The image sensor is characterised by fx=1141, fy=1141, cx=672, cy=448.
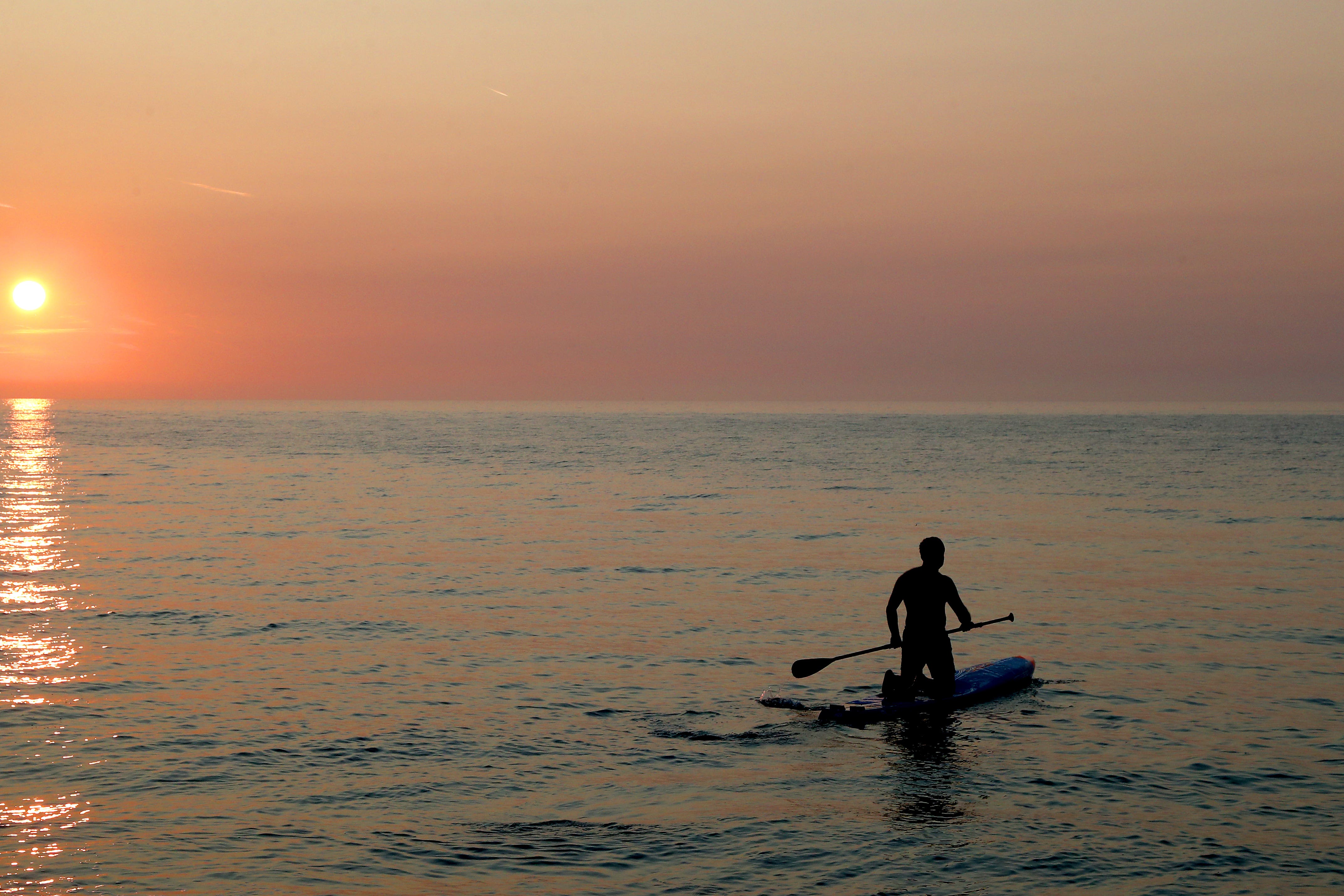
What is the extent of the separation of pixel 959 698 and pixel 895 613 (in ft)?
5.90

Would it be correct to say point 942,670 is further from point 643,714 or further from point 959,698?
point 643,714

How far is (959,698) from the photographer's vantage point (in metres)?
15.8

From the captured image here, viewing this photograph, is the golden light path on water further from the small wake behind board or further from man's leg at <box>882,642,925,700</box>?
man's leg at <box>882,642,925,700</box>

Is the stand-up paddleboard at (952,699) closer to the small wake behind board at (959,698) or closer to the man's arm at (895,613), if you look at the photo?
the small wake behind board at (959,698)

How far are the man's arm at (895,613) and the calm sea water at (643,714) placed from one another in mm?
1118

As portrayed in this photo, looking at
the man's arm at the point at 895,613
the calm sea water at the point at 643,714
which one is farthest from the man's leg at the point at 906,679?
the calm sea water at the point at 643,714

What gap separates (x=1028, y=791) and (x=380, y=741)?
749cm

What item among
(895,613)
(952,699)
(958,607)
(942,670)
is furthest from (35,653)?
(958,607)

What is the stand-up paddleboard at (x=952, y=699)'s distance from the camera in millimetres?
14852

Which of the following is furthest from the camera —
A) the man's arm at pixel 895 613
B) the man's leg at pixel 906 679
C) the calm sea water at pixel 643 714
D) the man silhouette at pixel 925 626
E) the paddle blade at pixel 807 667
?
the paddle blade at pixel 807 667

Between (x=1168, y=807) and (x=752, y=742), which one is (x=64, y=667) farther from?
(x=1168, y=807)

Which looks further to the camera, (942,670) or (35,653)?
(35,653)

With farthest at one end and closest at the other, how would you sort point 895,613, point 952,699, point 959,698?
point 959,698
point 952,699
point 895,613

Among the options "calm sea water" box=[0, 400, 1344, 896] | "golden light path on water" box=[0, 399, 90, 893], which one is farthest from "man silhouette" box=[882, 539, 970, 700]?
"golden light path on water" box=[0, 399, 90, 893]
